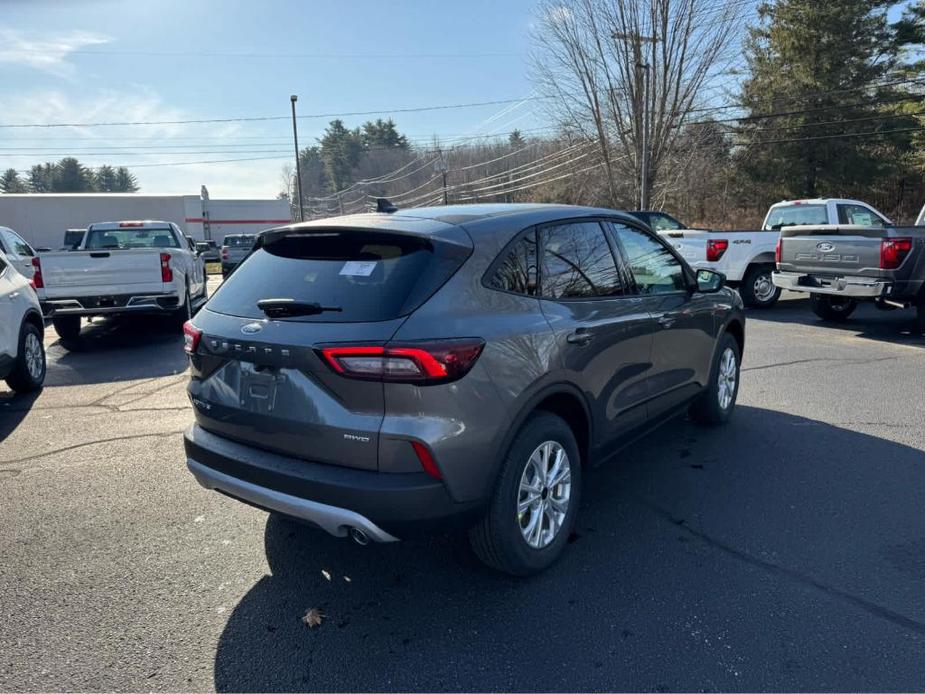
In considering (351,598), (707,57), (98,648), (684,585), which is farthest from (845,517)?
(707,57)

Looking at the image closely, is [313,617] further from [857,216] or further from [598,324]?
[857,216]

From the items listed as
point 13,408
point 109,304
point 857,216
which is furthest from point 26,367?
point 857,216

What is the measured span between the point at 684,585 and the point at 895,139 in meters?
40.1

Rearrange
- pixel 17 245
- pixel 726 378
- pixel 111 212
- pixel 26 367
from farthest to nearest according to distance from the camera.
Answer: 1. pixel 111 212
2. pixel 17 245
3. pixel 26 367
4. pixel 726 378

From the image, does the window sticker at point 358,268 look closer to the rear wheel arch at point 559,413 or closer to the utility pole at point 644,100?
the rear wheel arch at point 559,413

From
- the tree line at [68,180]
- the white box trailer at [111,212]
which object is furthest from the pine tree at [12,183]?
the white box trailer at [111,212]

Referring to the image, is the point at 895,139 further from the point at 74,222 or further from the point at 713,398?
the point at 74,222

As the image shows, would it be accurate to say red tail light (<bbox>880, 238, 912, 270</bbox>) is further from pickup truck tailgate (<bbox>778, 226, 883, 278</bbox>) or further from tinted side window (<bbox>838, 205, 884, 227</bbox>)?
tinted side window (<bbox>838, 205, 884, 227</bbox>)

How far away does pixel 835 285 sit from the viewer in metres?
9.47

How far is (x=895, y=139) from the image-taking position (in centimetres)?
3428

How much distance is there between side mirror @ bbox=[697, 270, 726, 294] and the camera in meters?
4.82

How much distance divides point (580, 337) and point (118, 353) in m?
8.05

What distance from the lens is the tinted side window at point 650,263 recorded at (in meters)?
4.08

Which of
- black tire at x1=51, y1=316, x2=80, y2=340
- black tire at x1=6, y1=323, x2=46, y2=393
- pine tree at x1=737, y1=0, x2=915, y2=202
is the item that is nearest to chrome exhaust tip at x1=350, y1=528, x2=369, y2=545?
black tire at x1=6, y1=323, x2=46, y2=393
